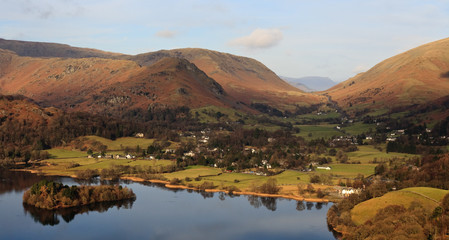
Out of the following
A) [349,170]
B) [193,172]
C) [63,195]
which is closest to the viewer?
[63,195]

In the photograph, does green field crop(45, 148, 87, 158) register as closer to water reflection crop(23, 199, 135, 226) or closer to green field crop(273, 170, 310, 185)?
water reflection crop(23, 199, 135, 226)

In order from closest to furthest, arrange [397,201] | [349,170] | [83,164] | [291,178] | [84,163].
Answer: [397,201] → [291,178] → [349,170] → [83,164] → [84,163]

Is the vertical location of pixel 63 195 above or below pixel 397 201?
below

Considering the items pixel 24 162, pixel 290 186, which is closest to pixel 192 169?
pixel 290 186

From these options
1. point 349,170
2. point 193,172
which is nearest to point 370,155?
point 349,170

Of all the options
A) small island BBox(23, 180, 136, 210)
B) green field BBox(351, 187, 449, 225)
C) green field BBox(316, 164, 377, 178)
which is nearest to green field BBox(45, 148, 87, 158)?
small island BBox(23, 180, 136, 210)

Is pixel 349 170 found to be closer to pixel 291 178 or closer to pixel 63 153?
pixel 291 178

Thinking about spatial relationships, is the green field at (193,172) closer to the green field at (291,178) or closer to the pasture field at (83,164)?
the pasture field at (83,164)
